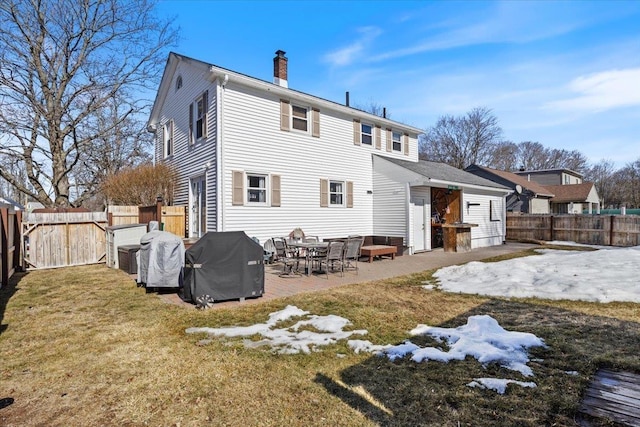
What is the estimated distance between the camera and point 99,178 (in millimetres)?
23203

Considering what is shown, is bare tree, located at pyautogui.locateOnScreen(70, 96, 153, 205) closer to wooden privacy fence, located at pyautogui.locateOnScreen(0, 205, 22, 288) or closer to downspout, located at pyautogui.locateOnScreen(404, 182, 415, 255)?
wooden privacy fence, located at pyautogui.locateOnScreen(0, 205, 22, 288)

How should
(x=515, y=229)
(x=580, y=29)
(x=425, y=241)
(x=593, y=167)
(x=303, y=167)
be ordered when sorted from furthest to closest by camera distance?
(x=593, y=167) → (x=515, y=229) → (x=425, y=241) → (x=303, y=167) → (x=580, y=29)

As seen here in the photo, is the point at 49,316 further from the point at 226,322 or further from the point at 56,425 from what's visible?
the point at 56,425

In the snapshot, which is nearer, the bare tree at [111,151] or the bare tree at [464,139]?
the bare tree at [111,151]

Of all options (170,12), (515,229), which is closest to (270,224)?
(170,12)

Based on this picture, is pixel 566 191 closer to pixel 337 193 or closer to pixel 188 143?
pixel 337 193

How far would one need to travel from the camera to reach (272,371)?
3682 mm

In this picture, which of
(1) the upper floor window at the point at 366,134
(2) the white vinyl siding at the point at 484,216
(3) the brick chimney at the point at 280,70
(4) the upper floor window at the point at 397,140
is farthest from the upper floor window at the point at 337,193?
(2) the white vinyl siding at the point at 484,216

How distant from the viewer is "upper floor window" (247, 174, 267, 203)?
1174 centimetres

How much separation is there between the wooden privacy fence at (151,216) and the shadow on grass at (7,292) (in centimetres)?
314

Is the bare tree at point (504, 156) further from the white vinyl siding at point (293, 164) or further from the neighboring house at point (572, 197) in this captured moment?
the white vinyl siding at point (293, 164)

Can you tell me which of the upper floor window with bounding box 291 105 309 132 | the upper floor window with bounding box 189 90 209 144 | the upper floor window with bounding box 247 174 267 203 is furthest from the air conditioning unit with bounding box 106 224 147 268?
the upper floor window with bounding box 291 105 309 132

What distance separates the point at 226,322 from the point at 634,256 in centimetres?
1114

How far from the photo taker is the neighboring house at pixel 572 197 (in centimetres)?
3230
